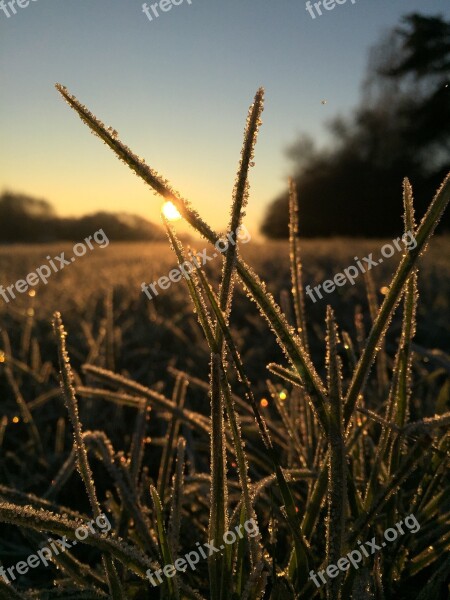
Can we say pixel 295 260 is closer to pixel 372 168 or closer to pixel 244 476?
pixel 244 476

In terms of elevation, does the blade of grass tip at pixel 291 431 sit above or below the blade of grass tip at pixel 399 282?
below

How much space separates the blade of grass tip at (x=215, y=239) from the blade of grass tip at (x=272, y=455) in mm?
32

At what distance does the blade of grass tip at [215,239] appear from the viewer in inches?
18.4

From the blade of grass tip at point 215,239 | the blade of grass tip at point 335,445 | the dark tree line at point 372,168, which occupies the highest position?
the blade of grass tip at point 215,239

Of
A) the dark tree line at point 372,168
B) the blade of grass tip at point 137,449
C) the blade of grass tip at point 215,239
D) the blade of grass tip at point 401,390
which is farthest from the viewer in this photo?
the dark tree line at point 372,168

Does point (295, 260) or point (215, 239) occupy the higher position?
point (215, 239)

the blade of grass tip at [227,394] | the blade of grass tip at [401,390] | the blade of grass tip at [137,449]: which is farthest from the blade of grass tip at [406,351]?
the blade of grass tip at [137,449]

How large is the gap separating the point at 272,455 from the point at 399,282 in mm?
179

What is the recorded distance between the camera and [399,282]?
493mm

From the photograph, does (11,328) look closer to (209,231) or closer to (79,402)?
(79,402)

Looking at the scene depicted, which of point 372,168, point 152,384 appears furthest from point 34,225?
point 152,384

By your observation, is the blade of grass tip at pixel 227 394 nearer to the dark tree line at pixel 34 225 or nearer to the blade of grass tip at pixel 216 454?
the blade of grass tip at pixel 216 454

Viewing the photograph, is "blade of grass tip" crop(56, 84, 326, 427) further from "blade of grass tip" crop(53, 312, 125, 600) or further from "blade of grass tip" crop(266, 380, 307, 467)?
"blade of grass tip" crop(266, 380, 307, 467)

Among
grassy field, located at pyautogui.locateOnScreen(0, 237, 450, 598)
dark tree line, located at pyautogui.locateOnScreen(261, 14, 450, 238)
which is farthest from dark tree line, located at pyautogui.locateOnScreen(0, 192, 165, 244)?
grassy field, located at pyautogui.locateOnScreen(0, 237, 450, 598)
